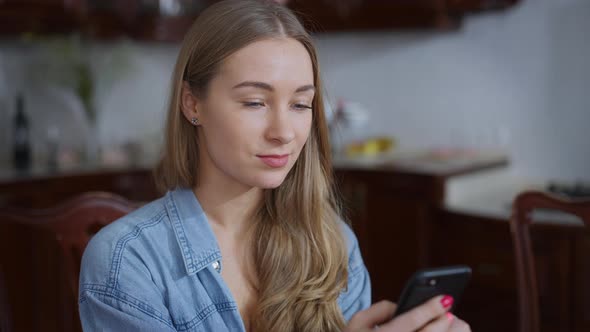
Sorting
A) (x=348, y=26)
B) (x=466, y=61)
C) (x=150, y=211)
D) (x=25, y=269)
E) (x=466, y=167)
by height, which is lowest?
(x=25, y=269)

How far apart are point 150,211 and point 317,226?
302 mm

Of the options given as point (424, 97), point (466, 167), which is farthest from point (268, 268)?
point (424, 97)

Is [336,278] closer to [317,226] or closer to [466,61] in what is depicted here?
[317,226]

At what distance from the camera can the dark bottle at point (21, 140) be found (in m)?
3.37

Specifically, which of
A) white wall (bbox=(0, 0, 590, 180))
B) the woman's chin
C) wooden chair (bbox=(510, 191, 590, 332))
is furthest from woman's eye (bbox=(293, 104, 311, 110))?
white wall (bbox=(0, 0, 590, 180))

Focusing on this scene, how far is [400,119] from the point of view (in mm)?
3891

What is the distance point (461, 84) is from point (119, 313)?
9.44ft

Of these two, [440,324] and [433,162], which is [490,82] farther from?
[440,324]

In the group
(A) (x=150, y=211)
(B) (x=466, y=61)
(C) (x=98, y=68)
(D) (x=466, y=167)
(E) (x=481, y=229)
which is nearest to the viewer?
(A) (x=150, y=211)

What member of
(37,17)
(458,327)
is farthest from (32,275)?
(458,327)

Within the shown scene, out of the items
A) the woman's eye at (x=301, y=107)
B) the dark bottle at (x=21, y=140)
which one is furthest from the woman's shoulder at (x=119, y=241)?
the dark bottle at (x=21, y=140)

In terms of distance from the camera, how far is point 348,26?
376cm

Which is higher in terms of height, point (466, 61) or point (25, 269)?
point (466, 61)

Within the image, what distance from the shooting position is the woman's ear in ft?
3.92
